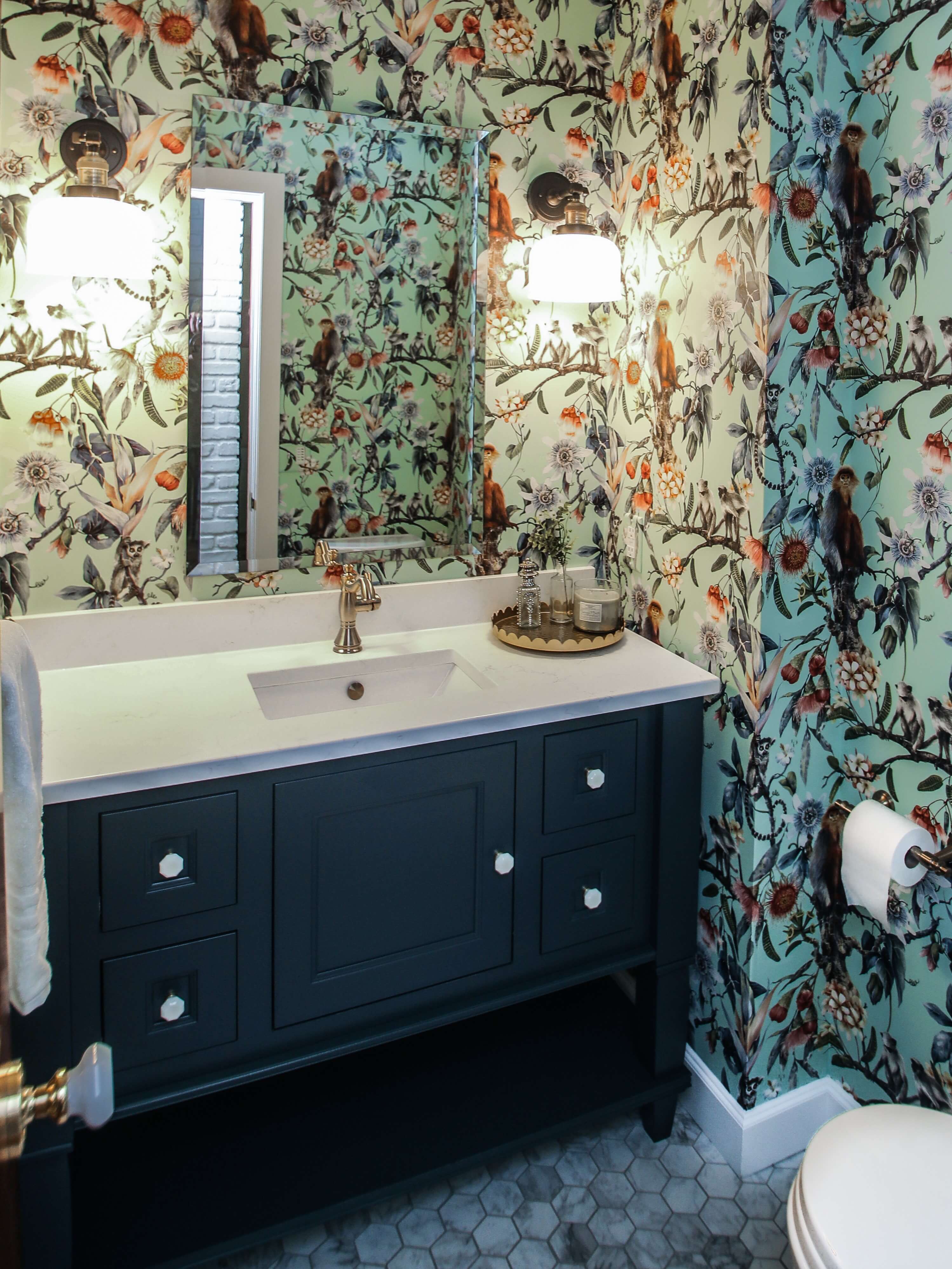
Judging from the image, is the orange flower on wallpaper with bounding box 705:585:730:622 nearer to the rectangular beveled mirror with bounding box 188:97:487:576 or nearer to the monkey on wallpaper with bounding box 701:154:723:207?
the rectangular beveled mirror with bounding box 188:97:487:576

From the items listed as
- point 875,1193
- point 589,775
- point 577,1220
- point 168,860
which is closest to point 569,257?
point 589,775

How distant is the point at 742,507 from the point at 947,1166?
1023 millimetres

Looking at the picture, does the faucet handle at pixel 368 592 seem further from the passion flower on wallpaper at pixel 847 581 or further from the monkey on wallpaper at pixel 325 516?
the passion flower on wallpaper at pixel 847 581

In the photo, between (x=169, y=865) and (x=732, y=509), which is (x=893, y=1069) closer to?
(x=732, y=509)

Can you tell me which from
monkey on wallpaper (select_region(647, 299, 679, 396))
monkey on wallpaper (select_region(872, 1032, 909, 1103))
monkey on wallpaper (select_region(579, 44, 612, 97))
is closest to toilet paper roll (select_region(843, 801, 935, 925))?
monkey on wallpaper (select_region(872, 1032, 909, 1103))

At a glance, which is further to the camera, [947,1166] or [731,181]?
[731,181]

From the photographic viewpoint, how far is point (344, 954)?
4.95ft

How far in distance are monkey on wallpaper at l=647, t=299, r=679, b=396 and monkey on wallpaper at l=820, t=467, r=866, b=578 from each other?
385mm

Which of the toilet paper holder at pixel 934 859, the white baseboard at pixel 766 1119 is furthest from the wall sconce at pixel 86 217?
the white baseboard at pixel 766 1119

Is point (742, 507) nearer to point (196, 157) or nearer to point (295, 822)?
point (295, 822)

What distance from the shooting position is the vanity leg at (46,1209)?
133 centimetres

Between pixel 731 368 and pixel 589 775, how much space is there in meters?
0.76

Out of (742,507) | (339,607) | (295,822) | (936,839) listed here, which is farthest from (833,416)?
(295,822)

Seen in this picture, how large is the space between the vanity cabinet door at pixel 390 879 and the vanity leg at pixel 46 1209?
36 cm
